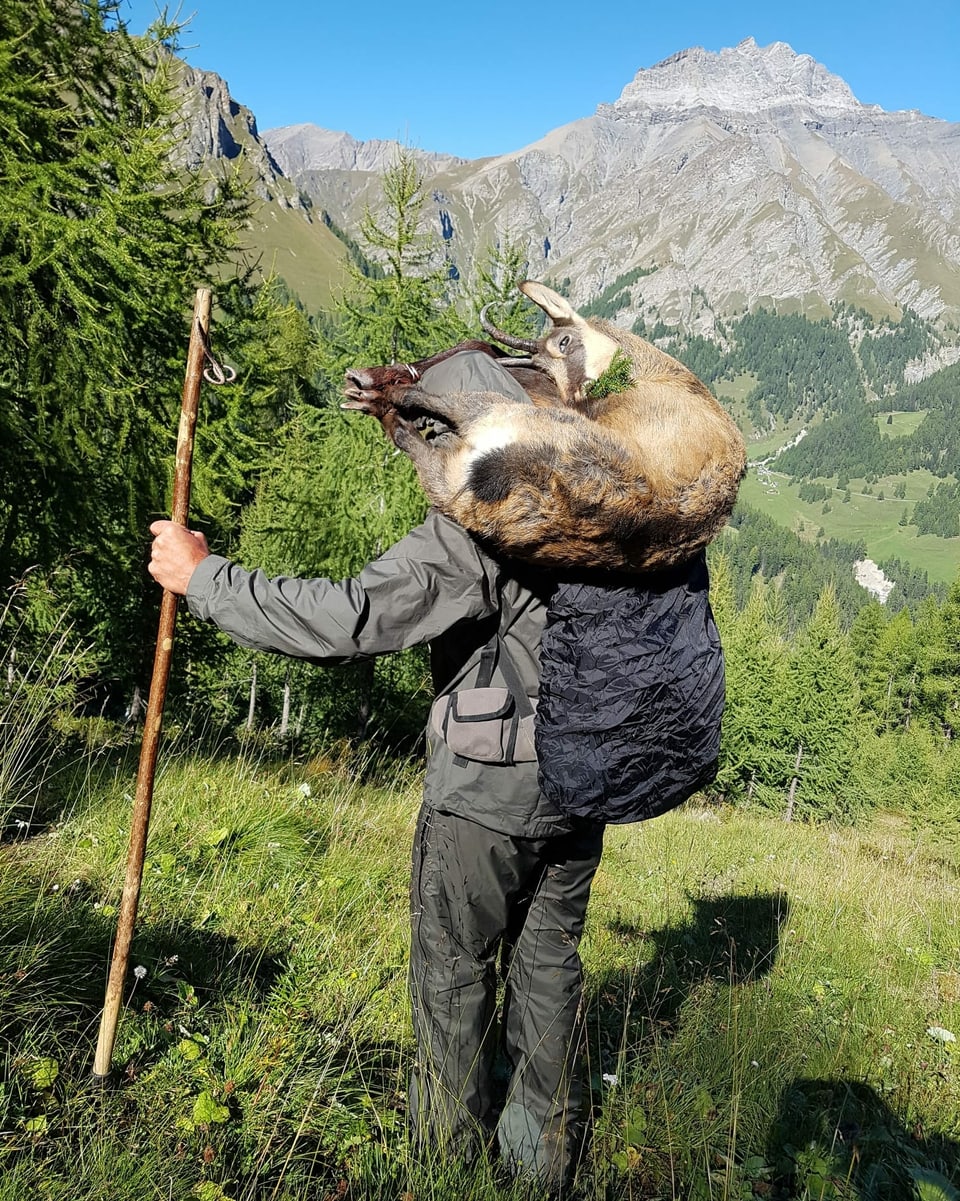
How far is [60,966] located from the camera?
2447 millimetres

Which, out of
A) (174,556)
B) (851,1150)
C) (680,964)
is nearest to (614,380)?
(174,556)

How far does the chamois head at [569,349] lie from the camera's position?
7.31ft

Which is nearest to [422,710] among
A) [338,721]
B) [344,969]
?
[338,721]

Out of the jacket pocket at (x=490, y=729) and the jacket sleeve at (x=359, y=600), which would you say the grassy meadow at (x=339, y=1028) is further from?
the jacket sleeve at (x=359, y=600)

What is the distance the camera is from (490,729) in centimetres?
226

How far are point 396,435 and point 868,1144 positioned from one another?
125 inches

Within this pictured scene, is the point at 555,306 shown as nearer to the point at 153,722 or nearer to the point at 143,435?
the point at 153,722

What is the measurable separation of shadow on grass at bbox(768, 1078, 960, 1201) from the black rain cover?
4.40ft

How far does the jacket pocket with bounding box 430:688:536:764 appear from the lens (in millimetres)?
2262

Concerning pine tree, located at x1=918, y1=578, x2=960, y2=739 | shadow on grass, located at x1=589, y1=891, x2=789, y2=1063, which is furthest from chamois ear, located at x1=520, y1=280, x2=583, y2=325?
pine tree, located at x1=918, y1=578, x2=960, y2=739

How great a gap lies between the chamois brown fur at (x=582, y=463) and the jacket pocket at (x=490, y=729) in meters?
0.49

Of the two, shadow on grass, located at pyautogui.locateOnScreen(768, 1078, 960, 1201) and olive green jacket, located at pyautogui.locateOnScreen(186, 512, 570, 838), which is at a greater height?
olive green jacket, located at pyautogui.locateOnScreen(186, 512, 570, 838)

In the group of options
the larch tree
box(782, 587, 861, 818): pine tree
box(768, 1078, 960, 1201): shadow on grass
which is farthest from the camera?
box(782, 587, 861, 818): pine tree

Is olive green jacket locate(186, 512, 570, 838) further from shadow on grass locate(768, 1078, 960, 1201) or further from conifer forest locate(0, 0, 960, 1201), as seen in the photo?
shadow on grass locate(768, 1078, 960, 1201)
